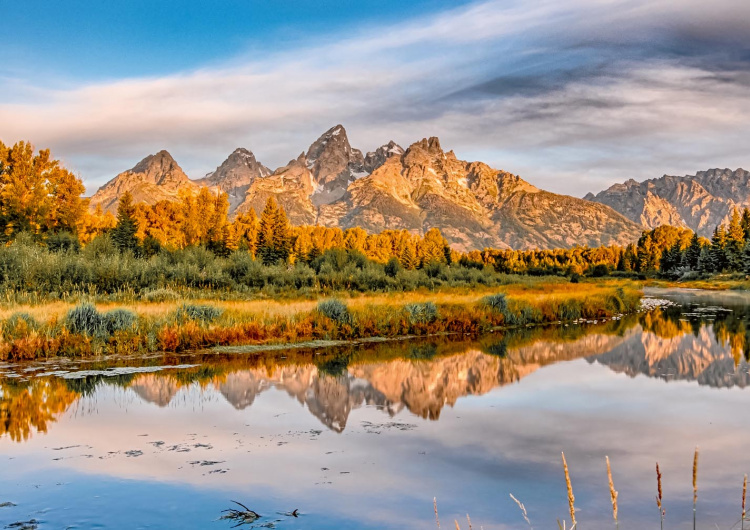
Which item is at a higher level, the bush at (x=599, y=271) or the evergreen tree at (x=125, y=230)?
the evergreen tree at (x=125, y=230)

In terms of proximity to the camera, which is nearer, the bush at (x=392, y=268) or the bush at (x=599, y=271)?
the bush at (x=392, y=268)

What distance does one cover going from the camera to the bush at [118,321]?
723 inches

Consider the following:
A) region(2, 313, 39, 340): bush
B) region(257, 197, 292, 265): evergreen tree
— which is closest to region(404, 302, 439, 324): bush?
region(2, 313, 39, 340): bush

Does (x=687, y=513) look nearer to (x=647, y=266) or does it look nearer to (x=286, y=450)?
(x=286, y=450)

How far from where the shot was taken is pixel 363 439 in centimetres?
998

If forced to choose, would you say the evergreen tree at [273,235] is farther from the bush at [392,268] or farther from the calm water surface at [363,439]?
the calm water surface at [363,439]

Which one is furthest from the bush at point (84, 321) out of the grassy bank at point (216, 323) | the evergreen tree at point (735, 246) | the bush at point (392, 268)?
the evergreen tree at point (735, 246)

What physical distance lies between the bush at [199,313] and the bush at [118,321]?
1565 millimetres

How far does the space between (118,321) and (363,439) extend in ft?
36.9

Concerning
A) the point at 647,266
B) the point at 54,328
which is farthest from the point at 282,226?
the point at 647,266

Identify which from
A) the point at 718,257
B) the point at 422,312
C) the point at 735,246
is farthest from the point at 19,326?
the point at 718,257

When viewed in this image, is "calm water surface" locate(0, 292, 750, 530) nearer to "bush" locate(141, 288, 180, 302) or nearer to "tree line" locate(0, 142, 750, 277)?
"bush" locate(141, 288, 180, 302)

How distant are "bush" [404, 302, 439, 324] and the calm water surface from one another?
245 inches

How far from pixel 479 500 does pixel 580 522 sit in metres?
1.13
